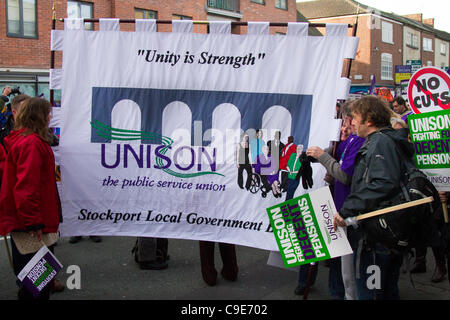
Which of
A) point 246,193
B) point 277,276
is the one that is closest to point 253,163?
point 246,193

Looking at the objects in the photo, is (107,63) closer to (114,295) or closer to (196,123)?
(196,123)

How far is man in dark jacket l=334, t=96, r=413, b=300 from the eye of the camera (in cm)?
295

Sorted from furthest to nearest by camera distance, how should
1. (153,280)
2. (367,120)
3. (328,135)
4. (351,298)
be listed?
(153,280), (328,135), (351,298), (367,120)

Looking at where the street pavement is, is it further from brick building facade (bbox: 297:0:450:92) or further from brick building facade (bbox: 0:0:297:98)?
brick building facade (bbox: 297:0:450:92)

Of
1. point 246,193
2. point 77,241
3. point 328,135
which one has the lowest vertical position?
point 77,241

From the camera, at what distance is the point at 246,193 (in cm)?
416

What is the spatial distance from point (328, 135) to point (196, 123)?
4.03ft

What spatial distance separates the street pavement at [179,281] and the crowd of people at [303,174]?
31.3 inches

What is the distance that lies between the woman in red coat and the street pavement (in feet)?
3.82

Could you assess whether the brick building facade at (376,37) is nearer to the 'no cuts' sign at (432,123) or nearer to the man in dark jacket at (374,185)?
the 'no cuts' sign at (432,123)

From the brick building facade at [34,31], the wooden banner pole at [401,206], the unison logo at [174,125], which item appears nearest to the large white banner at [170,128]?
the unison logo at [174,125]

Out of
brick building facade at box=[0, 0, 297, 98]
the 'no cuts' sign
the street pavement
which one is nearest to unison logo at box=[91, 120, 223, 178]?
the street pavement

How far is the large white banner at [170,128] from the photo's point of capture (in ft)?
13.6

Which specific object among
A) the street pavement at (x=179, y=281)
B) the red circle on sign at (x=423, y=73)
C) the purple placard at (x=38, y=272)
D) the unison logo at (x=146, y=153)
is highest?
the red circle on sign at (x=423, y=73)
